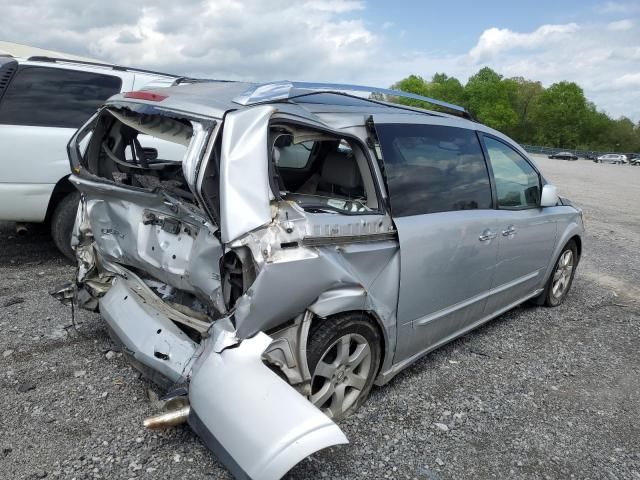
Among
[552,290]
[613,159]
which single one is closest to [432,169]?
[552,290]

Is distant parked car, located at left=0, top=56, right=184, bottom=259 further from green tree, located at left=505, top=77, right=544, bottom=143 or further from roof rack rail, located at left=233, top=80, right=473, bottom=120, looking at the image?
green tree, located at left=505, top=77, right=544, bottom=143

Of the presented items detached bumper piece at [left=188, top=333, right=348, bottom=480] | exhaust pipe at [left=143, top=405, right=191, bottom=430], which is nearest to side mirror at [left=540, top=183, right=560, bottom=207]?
detached bumper piece at [left=188, top=333, right=348, bottom=480]

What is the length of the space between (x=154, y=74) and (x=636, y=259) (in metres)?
7.03

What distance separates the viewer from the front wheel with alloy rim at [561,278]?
4957mm

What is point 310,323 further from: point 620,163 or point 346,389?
point 620,163

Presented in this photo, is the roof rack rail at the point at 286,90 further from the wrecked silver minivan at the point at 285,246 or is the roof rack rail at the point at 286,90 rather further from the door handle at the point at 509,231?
the door handle at the point at 509,231

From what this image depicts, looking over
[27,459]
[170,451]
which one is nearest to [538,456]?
[170,451]

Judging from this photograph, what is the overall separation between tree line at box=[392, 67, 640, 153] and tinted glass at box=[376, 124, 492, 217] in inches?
3137

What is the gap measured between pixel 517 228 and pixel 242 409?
2.70m

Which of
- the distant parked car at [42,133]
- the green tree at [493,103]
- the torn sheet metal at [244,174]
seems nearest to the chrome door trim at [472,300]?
the torn sheet metal at [244,174]

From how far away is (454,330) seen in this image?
362cm

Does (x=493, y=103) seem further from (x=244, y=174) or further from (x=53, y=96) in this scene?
(x=244, y=174)

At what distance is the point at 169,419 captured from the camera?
2.33 m

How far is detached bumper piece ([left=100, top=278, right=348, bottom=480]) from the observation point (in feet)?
6.72
